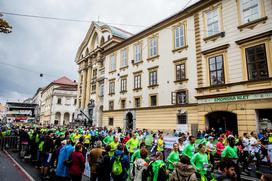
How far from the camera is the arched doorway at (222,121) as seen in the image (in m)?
16.7

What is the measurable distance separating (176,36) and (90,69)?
81.1 ft

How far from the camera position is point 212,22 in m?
19.2

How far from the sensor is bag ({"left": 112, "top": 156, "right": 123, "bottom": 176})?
5640 mm

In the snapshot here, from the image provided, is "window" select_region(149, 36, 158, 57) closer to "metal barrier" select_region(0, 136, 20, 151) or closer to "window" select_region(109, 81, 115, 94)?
"window" select_region(109, 81, 115, 94)

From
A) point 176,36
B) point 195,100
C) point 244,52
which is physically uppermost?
point 176,36

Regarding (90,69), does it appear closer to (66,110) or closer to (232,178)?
(66,110)

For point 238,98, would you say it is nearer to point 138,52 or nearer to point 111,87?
point 138,52

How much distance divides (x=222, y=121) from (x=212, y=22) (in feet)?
33.3

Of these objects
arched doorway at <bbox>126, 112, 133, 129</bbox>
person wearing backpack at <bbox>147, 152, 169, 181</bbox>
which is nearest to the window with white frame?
arched doorway at <bbox>126, 112, 133, 129</bbox>

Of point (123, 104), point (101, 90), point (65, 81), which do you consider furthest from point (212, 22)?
point (65, 81)

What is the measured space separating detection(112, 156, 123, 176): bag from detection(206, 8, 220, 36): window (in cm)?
1752

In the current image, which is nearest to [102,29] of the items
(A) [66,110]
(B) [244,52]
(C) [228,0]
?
(C) [228,0]

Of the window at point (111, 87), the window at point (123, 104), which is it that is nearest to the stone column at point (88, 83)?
the window at point (111, 87)

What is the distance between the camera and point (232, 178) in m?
3.40
